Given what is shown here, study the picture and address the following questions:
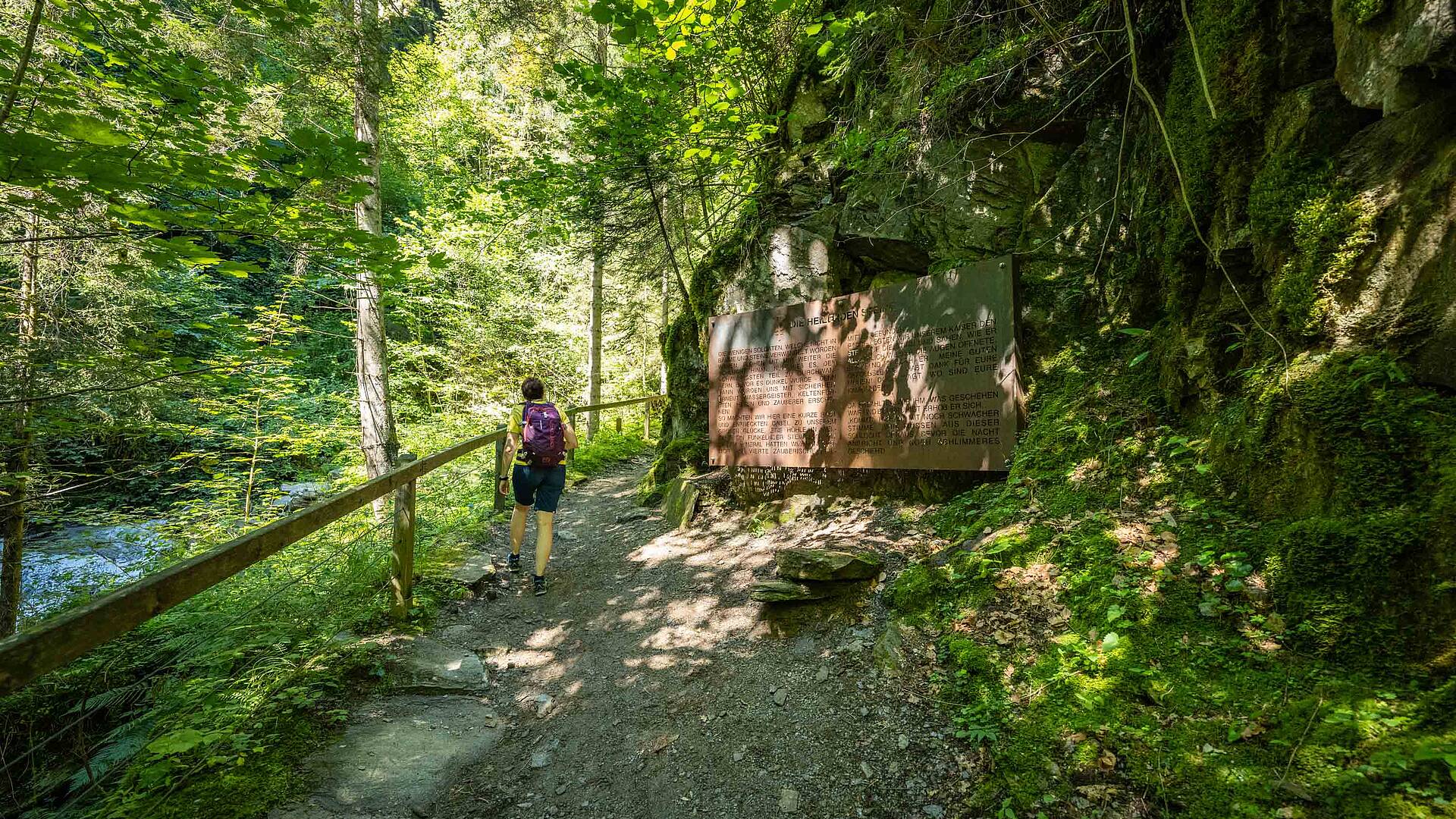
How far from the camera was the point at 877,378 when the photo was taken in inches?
206

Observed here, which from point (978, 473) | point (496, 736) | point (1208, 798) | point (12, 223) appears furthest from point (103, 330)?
point (1208, 798)

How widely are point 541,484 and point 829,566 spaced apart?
10.6 feet

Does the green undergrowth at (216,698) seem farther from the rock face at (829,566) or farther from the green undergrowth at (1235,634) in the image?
the green undergrowth at (1235,634)

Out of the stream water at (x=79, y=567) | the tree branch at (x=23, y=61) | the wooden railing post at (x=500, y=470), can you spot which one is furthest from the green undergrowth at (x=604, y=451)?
the tree branch at (x=23, y=61)

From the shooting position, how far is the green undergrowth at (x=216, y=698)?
2.29 m

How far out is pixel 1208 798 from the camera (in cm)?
178

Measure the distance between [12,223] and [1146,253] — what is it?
31.6 feet

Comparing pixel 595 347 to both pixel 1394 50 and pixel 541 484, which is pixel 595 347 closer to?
pixel 541 484

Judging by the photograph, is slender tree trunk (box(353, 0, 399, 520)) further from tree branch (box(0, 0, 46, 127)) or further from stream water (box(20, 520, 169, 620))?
tree branch (box(0, 0, 46, 127))

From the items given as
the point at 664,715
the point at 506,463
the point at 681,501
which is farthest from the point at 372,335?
the point at 664,715

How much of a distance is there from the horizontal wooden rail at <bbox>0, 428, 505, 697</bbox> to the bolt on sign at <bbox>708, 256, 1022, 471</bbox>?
4.21 m

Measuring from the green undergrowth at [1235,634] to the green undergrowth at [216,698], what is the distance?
3240 mm

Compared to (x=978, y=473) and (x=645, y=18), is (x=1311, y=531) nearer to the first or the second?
(x=978, y=473)

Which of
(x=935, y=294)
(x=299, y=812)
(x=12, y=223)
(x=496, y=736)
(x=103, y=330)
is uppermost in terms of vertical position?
(x=12, y=223)
